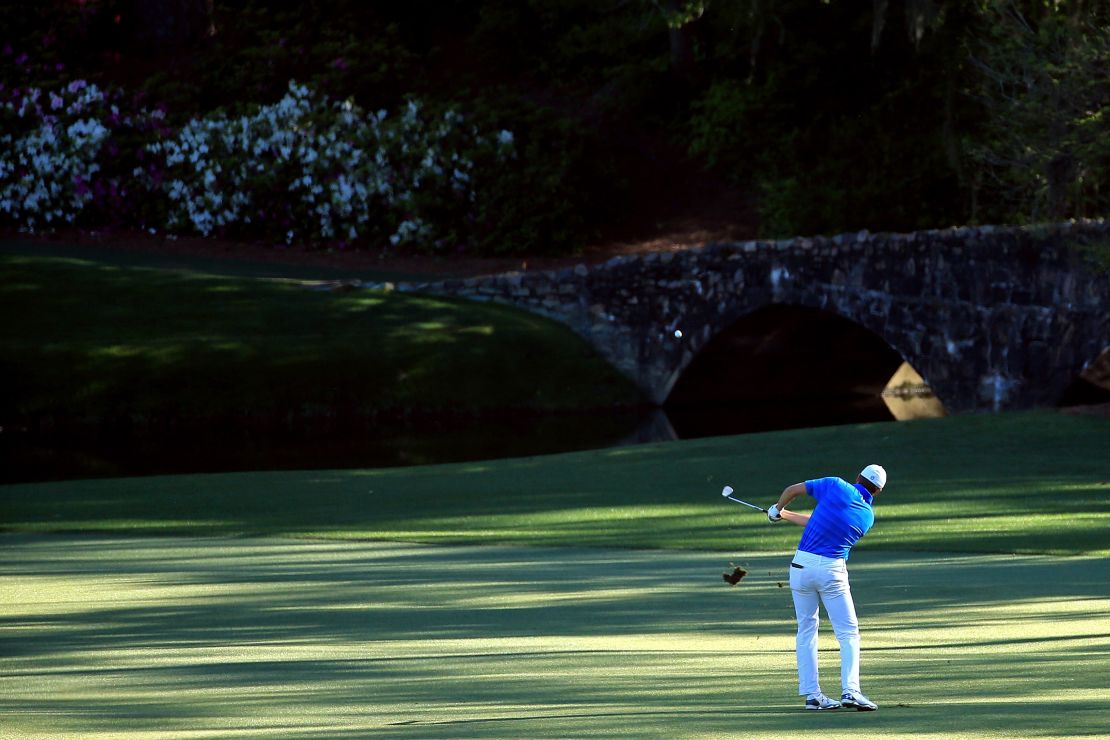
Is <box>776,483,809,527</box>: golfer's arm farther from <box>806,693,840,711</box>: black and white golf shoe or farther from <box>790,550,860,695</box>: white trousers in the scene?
<box>806,693,840,711</box>: black and white golf shoe

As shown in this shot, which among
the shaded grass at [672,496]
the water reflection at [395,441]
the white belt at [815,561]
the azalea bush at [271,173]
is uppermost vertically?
the azalea bush at [271,173]

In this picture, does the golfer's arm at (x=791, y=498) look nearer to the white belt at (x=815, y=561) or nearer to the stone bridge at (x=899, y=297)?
the white belt at (x=815, y=561)

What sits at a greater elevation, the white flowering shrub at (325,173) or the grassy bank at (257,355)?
the white flowering shrub at (325,173)

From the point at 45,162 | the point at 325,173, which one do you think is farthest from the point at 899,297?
the point at 45,162

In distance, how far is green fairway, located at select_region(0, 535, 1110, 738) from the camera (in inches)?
318

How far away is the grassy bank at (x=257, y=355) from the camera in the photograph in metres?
34.8

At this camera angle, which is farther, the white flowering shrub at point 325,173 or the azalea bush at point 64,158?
the azalea bush at point 64,158

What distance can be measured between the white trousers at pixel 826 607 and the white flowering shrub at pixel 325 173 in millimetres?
37318

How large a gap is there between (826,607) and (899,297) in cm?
2612

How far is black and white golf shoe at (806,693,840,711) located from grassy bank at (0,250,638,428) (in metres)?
27.5

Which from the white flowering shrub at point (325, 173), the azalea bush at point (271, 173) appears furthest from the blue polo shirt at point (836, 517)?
the azalea bush at point (271, 173)

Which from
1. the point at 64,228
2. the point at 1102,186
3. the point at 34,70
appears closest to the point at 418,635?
the point at 1102,186

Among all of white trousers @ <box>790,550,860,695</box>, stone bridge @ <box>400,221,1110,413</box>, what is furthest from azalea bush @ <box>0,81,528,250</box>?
white trousers @ <box>790,550,860,695</box>

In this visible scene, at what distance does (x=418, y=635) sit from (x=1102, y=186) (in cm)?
2955
